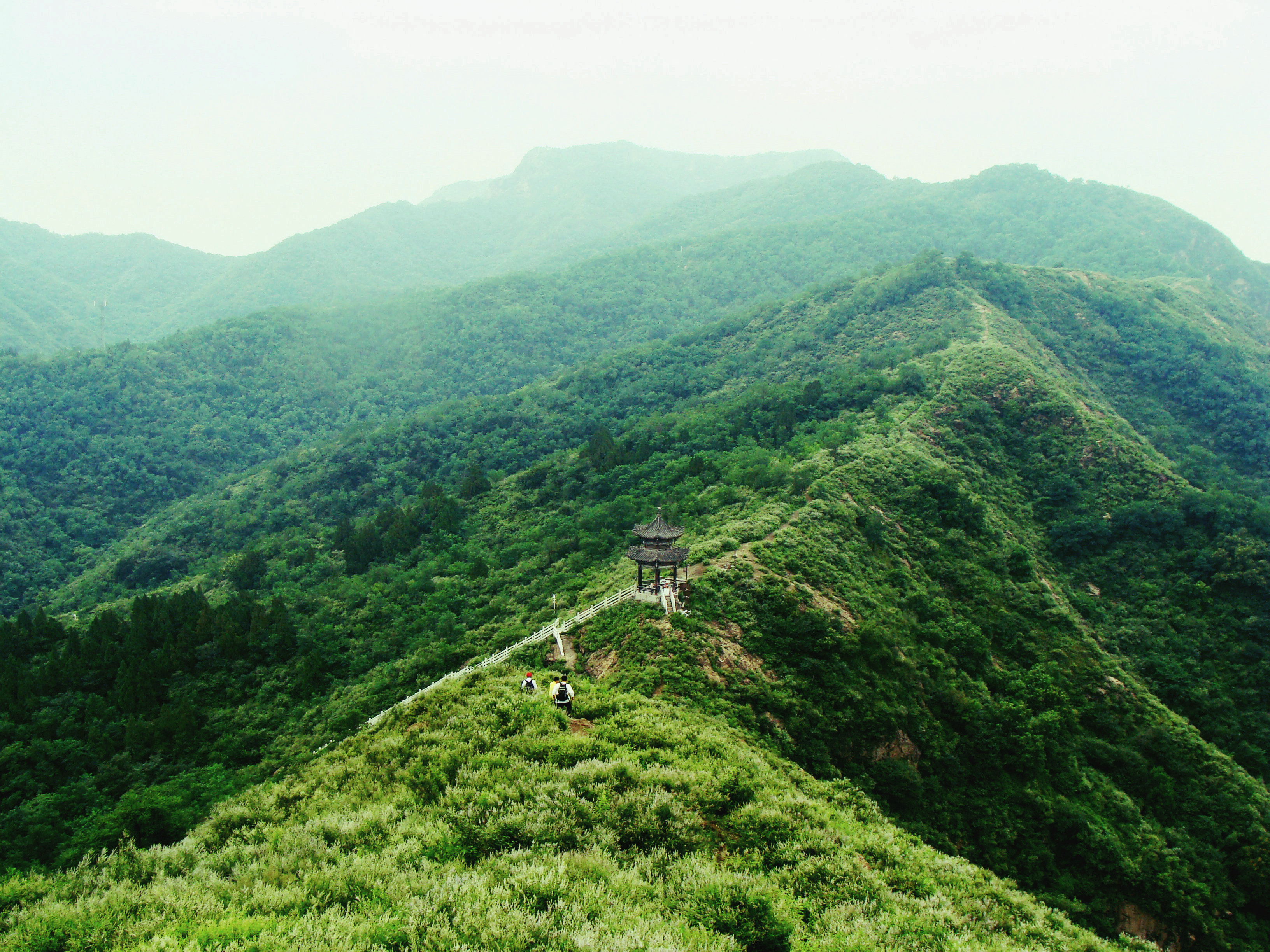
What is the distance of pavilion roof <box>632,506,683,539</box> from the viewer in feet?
92.3

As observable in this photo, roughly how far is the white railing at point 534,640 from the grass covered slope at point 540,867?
5289 mm

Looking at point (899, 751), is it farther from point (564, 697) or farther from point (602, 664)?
point (564, 697)

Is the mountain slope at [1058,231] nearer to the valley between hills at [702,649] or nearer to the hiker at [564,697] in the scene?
the valley between hills at [702,649]

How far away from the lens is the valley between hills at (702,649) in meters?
13.1

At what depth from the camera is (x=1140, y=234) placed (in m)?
157

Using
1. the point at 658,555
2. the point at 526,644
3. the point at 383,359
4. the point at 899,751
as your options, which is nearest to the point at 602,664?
the point at 526,644

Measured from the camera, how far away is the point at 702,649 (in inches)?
1027

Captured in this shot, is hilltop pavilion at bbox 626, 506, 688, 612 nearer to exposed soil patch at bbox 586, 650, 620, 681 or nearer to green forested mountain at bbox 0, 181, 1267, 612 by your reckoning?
exposed soil patch at bbox 586, 650, 620, 681

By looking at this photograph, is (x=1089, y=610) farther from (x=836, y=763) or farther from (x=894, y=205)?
(x=894, y=205)

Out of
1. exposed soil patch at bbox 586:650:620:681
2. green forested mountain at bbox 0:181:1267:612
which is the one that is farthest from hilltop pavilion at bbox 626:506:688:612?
green forested mountain at bbox 0:181:1267:612

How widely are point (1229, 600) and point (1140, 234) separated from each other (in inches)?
5937

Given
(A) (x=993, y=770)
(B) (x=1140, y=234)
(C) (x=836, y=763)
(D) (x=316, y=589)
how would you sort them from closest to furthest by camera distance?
(C) (x=836, y=763)
(A) (x=993, y=770)
(D) (x=316, y=589)
(B) (x=1140, y=234)

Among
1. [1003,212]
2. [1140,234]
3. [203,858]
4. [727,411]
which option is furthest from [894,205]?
[203,858]

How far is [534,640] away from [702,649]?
21.5 ft
